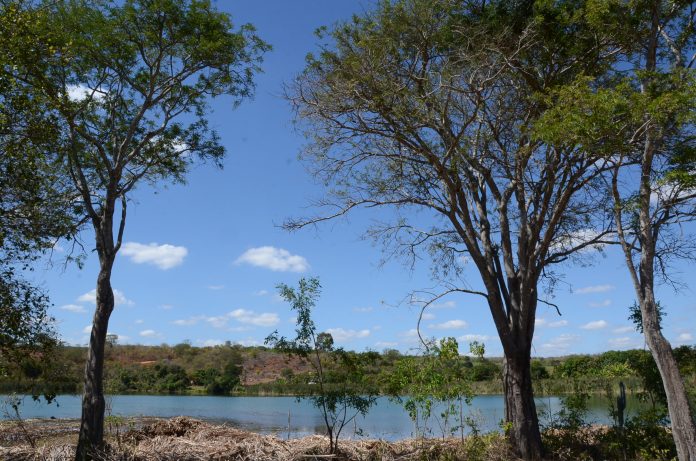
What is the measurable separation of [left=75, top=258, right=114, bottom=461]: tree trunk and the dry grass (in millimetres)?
356

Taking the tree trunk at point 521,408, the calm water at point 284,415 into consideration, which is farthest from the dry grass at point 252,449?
the calm water at point 284,415

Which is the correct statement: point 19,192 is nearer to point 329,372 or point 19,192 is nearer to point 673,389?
point 329,372

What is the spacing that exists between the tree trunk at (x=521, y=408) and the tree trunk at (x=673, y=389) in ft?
8.24

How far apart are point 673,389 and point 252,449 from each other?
7051mm

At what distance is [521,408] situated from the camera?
1134 cm

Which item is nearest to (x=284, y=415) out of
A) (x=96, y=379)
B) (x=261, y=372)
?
(x=96, y=379)

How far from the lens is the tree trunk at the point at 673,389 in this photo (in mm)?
9195

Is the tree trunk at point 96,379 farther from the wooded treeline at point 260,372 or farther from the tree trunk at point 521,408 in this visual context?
the tree trunk at point 521,408

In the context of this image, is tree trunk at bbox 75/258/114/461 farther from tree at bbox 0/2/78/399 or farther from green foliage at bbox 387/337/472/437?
green foliage at bbox 387/337/472/437

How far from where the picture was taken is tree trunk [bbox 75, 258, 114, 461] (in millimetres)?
10625

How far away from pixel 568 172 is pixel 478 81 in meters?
2.46

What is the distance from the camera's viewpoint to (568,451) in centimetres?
1158

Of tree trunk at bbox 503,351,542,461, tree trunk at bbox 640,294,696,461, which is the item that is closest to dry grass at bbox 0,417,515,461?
tree trunk at bbox 503,351,542,461

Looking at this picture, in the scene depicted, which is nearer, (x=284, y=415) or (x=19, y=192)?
(x=19, y=192)
